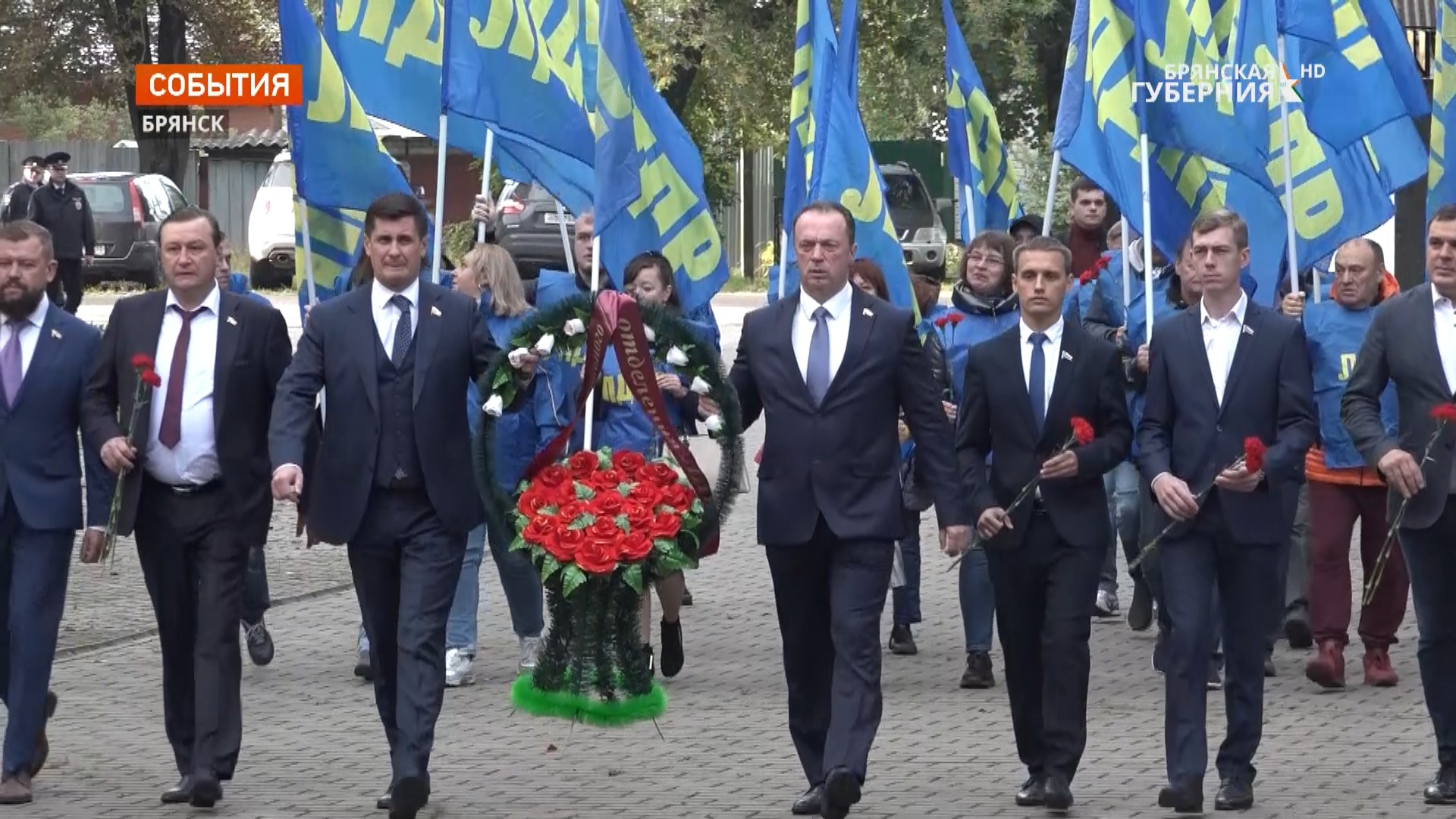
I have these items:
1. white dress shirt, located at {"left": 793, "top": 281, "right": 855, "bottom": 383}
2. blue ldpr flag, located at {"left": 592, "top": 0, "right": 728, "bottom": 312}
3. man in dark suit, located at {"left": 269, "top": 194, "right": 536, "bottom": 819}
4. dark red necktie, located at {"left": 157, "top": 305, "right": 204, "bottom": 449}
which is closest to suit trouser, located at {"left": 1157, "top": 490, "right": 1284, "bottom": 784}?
white dress shirt, located at {"left": 793, "top": 281, "right": 855, "bottom": 383}

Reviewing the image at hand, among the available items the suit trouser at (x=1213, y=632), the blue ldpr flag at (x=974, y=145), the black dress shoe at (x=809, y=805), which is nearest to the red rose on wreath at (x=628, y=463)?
the black dress shoe at (x=809, y=805)

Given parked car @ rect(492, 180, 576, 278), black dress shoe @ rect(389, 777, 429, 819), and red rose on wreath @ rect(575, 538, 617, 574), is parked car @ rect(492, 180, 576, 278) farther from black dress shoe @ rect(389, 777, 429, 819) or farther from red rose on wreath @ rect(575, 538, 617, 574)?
black dress shoe @ rect(389, 777, 429, 819)

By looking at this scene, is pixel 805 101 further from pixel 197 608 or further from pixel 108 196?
pixel 108 196

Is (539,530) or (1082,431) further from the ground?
(1082,431)

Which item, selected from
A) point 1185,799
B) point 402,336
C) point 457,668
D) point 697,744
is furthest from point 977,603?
point 402,336

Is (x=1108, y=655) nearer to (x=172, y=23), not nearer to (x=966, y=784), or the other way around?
(x=966, y=784)

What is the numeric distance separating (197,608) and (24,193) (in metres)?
19.9

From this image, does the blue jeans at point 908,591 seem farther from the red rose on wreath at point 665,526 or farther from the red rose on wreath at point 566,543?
the red rose on wreath at point 566,543

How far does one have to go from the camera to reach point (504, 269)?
10.3m

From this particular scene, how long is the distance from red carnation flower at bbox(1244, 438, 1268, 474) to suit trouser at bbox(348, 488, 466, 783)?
98.5 inches

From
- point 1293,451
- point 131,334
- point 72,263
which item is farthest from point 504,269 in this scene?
point 72,263

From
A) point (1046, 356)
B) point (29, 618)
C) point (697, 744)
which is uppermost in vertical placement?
point (1046, 356)

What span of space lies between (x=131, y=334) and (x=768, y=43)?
21709mm

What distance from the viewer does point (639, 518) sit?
25.2 ft
